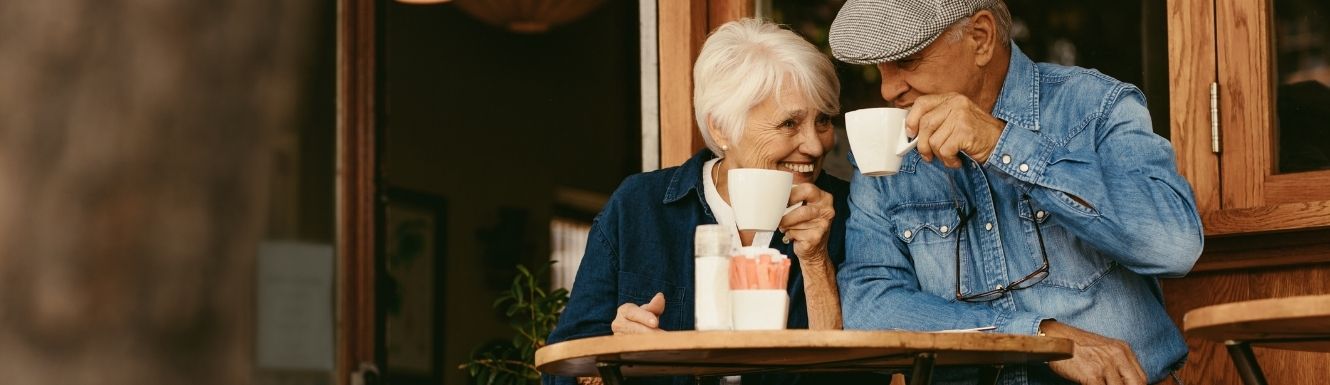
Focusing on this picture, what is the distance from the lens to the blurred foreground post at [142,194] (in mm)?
1175

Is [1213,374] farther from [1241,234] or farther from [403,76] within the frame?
[403,76]

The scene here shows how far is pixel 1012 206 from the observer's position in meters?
2.31

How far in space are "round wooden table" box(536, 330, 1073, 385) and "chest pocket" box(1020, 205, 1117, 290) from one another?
0.98 feet

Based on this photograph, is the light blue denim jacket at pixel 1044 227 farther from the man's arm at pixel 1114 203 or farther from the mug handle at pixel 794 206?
the mug handle at pixel 794 206

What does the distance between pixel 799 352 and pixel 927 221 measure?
0.69 meters

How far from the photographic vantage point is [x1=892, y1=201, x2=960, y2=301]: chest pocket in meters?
2.33

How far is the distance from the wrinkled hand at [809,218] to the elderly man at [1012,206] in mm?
135

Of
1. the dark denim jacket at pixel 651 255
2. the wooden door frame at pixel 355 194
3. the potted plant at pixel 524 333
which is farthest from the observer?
the wooden door frame at pixel 355 194

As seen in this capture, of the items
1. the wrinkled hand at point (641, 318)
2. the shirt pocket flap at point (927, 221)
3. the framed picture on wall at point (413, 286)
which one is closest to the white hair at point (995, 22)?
the shirt pocket flap at point (927, 221)

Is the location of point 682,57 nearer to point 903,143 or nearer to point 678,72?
point 678,72

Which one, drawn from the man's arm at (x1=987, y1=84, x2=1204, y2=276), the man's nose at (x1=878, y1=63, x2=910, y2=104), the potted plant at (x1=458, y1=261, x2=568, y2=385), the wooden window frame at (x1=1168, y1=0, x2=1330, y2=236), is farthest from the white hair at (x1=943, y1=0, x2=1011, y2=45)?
the potted plant at (x1=458, y1=261, x2=568, y2=385)

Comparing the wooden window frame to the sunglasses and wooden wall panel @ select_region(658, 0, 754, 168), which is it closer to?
the sunglasses

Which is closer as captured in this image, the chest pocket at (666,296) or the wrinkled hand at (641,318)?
the wrinkled hand at (641,318)

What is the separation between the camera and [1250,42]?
2.68 meters
